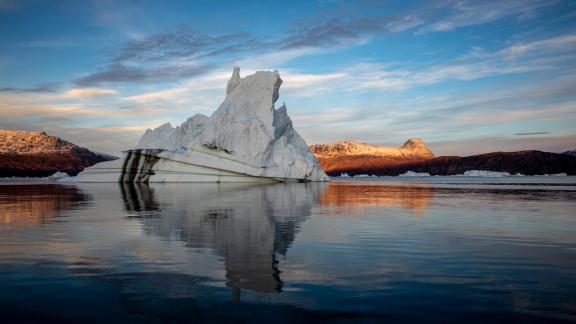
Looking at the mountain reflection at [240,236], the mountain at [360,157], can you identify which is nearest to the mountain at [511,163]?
the mountain at [360,157]

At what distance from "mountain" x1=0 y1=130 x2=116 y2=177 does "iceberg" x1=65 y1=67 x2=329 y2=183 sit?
88.3 metres

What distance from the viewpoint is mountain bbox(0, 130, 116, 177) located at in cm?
Result: 11950

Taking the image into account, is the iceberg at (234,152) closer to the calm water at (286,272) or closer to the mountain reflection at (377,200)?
the mountain reflection at (377,200)

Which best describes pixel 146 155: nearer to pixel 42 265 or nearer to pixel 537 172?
pixel 42 265

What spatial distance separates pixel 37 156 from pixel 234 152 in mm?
116669

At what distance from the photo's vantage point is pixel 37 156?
436 ft

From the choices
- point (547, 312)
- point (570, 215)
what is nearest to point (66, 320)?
point (547, 312)

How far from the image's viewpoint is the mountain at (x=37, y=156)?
392 feet

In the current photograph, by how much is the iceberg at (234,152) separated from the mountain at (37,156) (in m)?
88.3

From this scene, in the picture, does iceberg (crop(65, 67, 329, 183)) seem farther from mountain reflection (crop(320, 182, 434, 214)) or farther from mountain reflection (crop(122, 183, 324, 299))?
mountain reflection (crop(122, 183, 324, 299))

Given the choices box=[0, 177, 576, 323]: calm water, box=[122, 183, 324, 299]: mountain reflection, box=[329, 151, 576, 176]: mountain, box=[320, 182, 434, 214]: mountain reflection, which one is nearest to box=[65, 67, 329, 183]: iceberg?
box=[320, 182, 434, 214]: mountain reflection

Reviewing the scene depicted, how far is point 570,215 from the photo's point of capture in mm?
10945

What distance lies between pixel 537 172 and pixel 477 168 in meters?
12.0

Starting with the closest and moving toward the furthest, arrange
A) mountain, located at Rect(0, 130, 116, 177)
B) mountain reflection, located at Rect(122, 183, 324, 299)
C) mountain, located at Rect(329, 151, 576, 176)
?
mountain reflection, located at Rect(122, 183, 324, 299) → mountain, located at Rect(329, 151, 576, 176) → mountain, located at Rect(0, 130, 116, 177)
